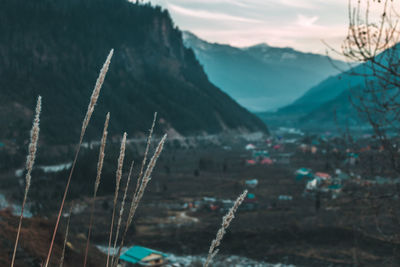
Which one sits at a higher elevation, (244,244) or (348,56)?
(348,56)

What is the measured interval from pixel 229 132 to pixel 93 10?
191ft

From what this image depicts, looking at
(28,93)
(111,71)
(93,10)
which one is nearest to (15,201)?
(28,93)

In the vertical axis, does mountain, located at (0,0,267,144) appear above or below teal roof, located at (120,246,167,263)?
above

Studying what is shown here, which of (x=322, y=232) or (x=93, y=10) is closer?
(x=322, y=232)

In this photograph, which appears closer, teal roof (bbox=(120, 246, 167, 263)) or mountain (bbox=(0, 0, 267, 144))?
teal roof (bbox=(120, 246, 167, 263))

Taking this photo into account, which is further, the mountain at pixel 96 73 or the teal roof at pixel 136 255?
the mountain at pixel 96 73

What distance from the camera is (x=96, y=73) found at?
104m

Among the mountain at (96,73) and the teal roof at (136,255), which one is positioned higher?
the mountain at (96,73)

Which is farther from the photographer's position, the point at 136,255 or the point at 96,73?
the point at 96,73

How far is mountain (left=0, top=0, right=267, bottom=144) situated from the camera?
79.4 meters

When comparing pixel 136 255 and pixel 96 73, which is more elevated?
pixel 96 73

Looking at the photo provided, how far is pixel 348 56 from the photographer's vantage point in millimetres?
4742

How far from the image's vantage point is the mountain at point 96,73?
7944 cm

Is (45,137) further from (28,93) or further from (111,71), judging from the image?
(111,71)
